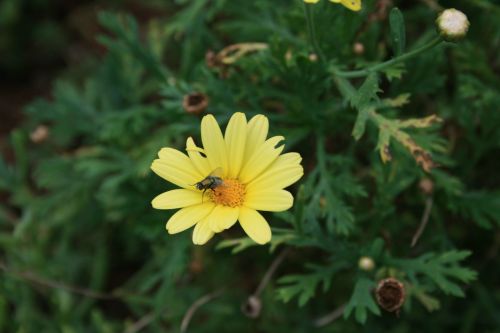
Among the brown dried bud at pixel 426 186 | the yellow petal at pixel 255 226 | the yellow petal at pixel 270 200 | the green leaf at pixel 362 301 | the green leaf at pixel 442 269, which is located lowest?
the green leaf at pixel 362 301

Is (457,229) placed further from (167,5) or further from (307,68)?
(167,5)

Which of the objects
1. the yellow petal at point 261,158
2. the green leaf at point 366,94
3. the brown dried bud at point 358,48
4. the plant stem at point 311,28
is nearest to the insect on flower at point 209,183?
the yellow petal at point 261,158

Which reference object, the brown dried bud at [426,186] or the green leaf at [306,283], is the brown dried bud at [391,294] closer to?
the green leaf at [306,283]

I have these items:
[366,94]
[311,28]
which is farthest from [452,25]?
[311,28]

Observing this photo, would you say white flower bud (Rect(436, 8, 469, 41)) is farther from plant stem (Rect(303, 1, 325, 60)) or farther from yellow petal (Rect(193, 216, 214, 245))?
yellow petal (Rect(193, 216, 214, 245))

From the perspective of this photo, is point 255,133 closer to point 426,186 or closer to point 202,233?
point 202,233
